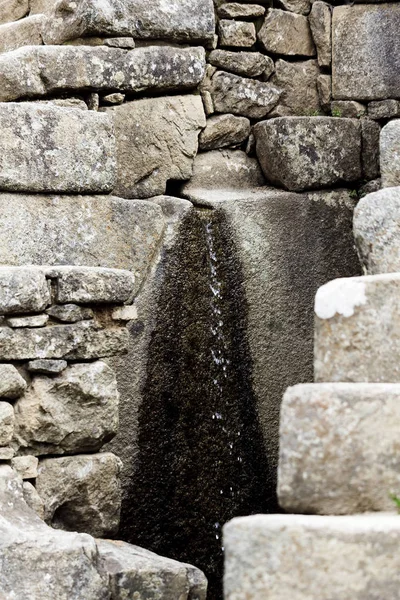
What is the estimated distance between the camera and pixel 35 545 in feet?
12.1

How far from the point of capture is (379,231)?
3703 mm

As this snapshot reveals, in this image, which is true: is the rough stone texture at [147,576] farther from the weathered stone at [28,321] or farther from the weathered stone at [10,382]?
the weathered stone at [28,321]

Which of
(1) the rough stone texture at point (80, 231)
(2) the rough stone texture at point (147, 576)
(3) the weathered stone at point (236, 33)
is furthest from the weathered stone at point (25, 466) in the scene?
(3) the weathered stone at point (236, 33)

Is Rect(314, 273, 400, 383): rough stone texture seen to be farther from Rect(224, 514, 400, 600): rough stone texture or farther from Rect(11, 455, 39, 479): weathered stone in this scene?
Rect(11, 455, 39, 479): weathered stone

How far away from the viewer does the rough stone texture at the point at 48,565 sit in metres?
3.66

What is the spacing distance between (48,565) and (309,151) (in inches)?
134

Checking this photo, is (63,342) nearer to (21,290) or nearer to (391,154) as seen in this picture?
(21,290)

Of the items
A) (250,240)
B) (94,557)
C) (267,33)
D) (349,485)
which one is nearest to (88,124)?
(250,240)

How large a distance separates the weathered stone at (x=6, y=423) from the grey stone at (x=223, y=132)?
2657 mm

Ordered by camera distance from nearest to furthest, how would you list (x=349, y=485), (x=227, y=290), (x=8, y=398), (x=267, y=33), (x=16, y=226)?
(x=349, y=485), (x=8, y=398), (x=16, y=226), (x=227, y=290), (x=267, y=33)

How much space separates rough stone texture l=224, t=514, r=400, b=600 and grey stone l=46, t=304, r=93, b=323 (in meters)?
2.03

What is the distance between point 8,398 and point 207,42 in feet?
9.48

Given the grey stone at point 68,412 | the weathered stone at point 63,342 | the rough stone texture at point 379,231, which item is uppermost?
the rough stone texture at point 379,231

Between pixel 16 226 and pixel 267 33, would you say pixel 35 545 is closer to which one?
pixel 16 226
